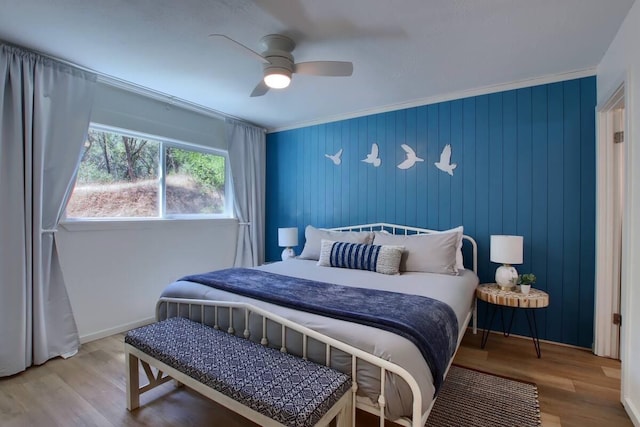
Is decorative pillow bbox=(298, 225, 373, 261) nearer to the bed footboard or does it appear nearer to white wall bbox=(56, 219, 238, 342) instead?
white wall bbox=(56, 219, 238, 342)

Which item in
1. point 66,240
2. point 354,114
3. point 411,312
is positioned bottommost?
point 411,312

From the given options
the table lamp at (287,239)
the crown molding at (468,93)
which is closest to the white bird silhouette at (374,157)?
the crown molding at (468,93)

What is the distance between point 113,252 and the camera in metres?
3.02

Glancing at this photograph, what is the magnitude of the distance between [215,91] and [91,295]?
7.43 ft

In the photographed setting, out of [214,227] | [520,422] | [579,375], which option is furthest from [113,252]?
[579,375]

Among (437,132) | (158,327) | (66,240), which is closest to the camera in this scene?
(158,327)

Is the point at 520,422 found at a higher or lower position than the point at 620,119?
lower

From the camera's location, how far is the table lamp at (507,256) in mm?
2576

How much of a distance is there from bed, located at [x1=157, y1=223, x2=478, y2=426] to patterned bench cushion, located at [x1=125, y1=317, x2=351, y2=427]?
0.14 m

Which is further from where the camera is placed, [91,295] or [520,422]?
[91,295]

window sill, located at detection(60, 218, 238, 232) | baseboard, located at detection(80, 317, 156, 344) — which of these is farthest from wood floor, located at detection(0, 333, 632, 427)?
window sill, located at detection(60, 218, 238, 232)

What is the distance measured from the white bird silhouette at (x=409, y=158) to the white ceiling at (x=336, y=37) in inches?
24.3

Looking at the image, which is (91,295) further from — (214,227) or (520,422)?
(520,422)

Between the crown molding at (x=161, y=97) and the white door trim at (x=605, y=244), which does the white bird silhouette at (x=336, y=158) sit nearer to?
the crown molding at (x=161, y=97)
